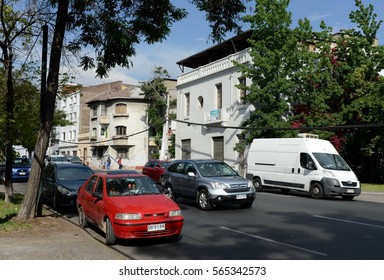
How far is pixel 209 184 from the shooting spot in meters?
14.2

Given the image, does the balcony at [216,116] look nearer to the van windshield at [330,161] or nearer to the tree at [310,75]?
the tree at [310,75]

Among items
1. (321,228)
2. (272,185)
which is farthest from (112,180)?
(272,185)

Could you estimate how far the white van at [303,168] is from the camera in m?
18.5

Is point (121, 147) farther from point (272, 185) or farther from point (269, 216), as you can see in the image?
point (269, 216)

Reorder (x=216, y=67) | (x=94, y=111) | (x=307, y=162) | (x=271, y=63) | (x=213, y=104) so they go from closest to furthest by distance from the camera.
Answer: (x=307, y=162) < (x=271, y=63) < (x=216, y=67) < (x=213, y=104) < (x=94, y=111)

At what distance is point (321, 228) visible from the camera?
35.8ft

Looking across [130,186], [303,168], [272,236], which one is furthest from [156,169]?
[272,236]

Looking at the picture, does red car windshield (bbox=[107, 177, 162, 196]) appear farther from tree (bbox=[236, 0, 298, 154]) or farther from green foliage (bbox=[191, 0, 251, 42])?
tree (bbox=[236, 0, 298, 154])

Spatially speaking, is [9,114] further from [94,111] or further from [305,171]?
[94,111]

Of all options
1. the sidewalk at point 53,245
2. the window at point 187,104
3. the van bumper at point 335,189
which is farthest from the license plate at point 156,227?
the window at point 187,104

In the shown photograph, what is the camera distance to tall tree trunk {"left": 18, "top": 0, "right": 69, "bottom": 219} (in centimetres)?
1166

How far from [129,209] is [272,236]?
133 inches

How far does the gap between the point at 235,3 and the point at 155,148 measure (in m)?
49.0

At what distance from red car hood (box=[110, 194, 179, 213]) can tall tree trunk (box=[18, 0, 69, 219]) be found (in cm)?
340
